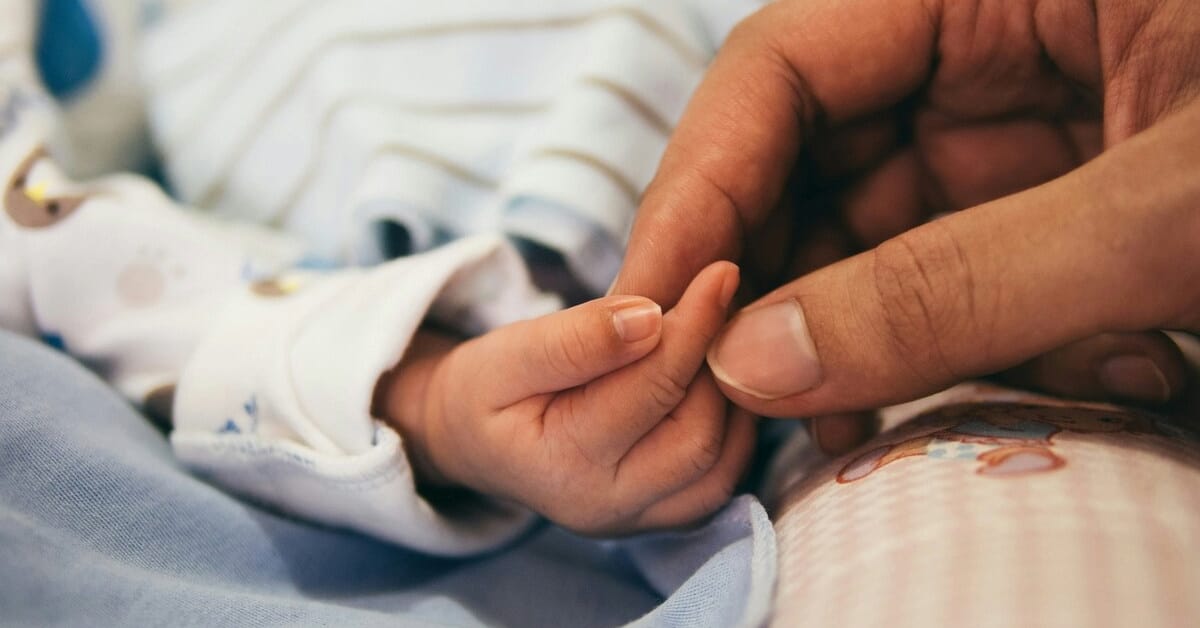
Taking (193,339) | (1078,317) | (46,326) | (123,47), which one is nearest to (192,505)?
(193,339)

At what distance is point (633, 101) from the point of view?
2.45 ft

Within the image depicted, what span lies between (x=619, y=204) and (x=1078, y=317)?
15.4 inches

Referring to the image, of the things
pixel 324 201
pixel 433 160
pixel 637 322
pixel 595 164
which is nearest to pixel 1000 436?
pixel 637 322

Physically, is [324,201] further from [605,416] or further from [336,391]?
[605,416]

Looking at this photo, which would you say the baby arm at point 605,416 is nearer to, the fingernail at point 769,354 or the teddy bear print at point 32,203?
the fingernail at point 769,354

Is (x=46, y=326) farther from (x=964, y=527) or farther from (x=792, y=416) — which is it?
(x=964, y=527)

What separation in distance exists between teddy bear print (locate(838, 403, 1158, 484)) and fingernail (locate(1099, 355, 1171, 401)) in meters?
0.04

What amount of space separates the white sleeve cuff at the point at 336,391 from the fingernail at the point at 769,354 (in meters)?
0.23

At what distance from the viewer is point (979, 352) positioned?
0.43 m

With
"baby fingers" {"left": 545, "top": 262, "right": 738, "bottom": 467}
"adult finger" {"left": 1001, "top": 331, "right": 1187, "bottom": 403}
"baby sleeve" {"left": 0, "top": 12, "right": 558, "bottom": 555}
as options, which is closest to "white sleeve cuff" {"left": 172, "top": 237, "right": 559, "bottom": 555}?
"baby sleeve" {"left": 0, "top": 12, "right": 558, "bottom": 555}

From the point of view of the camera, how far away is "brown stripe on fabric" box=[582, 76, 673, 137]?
740mm

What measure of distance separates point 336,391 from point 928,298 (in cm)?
40

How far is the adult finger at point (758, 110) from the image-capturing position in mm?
545

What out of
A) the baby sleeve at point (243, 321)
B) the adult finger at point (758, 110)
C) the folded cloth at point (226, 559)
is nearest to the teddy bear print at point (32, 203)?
the baby sleeve at point (243, 321)
